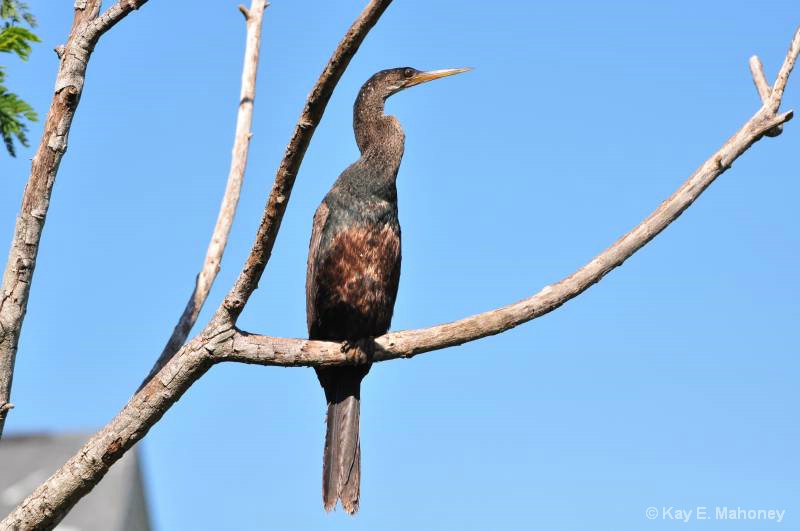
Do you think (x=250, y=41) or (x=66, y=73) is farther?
(x=250, y=41)

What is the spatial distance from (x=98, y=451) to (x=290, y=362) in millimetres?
721

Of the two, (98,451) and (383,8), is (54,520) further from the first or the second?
(383,8)

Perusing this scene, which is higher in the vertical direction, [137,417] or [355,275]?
[355,275]

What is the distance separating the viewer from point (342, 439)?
15.5 feet

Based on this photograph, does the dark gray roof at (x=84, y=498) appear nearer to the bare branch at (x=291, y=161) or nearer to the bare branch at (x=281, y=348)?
the bare branch at (x=281, y=348)

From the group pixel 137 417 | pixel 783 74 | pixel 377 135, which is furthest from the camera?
pixel 377 135

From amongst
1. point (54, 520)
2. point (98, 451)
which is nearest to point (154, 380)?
point (98, 451)

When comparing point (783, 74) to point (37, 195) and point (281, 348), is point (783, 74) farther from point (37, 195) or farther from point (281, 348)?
point (37, 195)

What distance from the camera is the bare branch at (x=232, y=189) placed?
→ 4535 millimetres

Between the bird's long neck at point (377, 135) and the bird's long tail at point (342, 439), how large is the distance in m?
0.95

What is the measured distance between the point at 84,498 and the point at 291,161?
5204mm

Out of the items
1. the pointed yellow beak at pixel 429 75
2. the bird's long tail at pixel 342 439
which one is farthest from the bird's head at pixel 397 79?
the bird's long tail at pixel 342 439

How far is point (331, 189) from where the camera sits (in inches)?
193

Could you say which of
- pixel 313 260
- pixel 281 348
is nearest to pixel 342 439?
pixel 313 260
